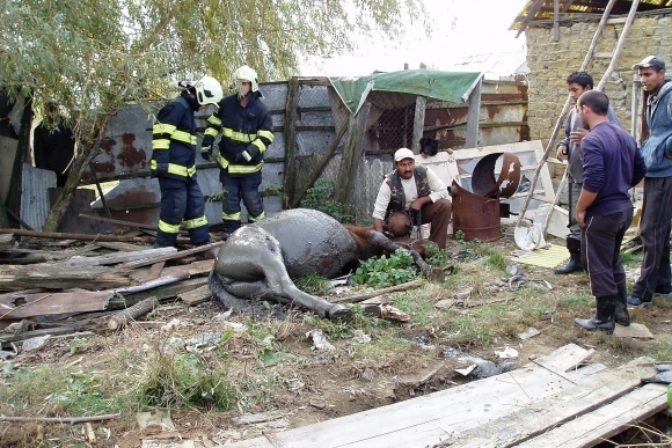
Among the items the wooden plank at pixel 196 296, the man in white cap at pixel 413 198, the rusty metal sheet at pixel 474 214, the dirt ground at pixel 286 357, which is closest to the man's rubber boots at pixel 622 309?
the dirt ground at pixel 286 357

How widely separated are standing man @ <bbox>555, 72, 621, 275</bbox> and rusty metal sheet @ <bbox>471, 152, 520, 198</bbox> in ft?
3.52

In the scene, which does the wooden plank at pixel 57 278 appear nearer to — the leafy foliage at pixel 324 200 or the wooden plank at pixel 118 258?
the wooden plank at pixel 118 258

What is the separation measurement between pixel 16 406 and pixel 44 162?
592 cm

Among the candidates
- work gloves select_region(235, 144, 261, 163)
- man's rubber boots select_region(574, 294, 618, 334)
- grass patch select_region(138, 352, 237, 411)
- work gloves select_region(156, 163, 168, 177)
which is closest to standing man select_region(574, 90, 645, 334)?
man's rubber boots select_region(574, 294, 618, 334)

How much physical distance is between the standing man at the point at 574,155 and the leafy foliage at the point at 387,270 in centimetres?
160

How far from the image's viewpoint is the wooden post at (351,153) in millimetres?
9109

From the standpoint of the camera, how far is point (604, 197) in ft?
14.9

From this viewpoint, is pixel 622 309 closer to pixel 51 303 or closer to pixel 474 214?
pixel 474 214

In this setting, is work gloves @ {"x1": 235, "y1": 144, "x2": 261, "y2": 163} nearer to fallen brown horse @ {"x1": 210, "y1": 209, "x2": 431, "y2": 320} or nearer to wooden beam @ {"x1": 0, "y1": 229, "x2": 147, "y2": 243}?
wooden beam @ {"x1": 0, "y1": 229, "x2": 147, "y2": 243}

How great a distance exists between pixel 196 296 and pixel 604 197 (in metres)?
3.50

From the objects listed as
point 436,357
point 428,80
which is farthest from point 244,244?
point 428,80

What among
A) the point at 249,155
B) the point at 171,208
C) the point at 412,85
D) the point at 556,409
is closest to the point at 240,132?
the point at 249,155

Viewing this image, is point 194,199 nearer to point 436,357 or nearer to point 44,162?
point 44,162

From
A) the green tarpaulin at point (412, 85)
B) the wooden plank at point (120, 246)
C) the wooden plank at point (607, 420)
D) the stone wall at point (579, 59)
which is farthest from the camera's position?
the stone wall at point (579, 59)
